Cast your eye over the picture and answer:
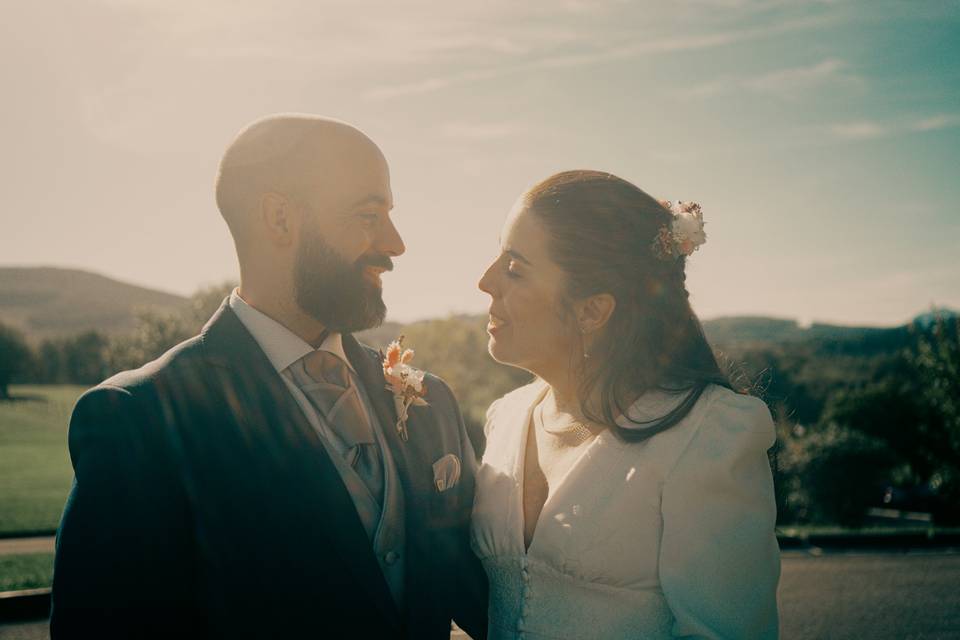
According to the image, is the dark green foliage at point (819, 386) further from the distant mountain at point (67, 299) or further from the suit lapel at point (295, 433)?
the distant mountain at point (67, 299)

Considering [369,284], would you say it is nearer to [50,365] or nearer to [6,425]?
[6,425]

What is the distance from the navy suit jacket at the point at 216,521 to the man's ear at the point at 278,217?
37cm

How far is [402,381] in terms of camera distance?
3492 millimetres

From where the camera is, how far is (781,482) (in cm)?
400

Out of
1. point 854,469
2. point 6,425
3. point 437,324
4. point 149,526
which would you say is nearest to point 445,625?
point 149,526

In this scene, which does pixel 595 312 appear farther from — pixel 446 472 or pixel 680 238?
pixel 446 472

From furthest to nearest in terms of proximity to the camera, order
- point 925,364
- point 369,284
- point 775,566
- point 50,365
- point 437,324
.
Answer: point 50,365
point 437,324
point 925,364
point 369,284
point 775,566

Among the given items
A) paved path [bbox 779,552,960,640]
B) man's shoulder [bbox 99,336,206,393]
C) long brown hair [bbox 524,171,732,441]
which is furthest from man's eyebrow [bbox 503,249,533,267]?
paved path [bbox 779,552,960,640]

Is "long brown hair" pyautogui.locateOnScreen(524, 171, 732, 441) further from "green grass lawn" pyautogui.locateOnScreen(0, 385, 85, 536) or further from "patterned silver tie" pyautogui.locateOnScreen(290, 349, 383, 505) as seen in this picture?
"green grass lawn" pyautogui.locateOnScreen(0, 385, 85, 536)

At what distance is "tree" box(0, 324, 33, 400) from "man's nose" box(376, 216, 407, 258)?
181 feet

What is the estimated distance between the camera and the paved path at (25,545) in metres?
12.1

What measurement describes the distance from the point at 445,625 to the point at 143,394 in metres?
1.59

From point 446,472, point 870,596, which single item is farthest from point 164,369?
point 870,596

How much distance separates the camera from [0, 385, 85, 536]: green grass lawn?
693 inches
